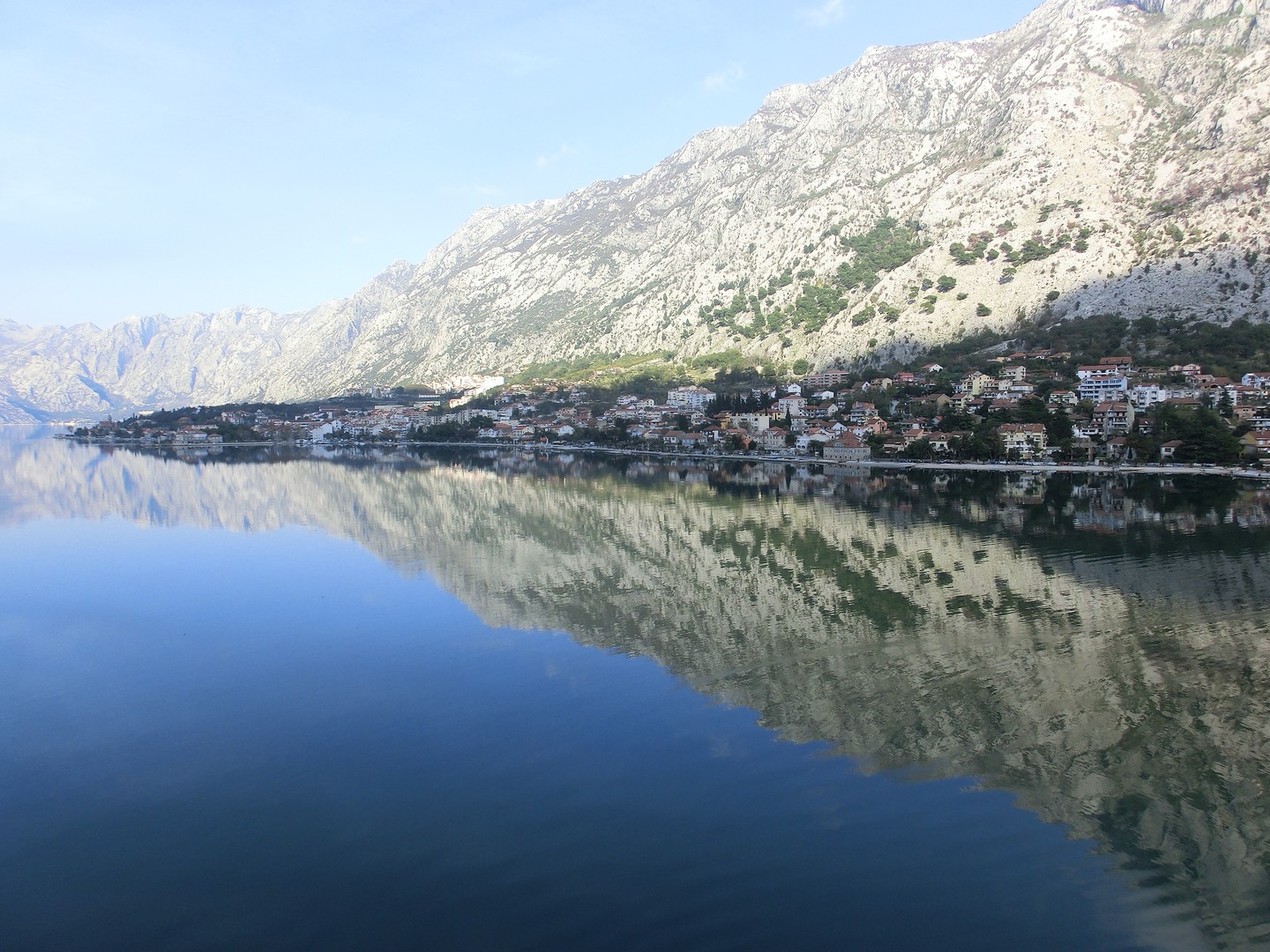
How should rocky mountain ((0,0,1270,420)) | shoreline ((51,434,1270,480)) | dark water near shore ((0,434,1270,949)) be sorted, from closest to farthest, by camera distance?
dark water near shore ((0,434,1270,949)), shoreline ((51,434,1270,480)), rocky mountain ((0,0,1270,420))

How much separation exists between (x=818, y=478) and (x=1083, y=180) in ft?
158

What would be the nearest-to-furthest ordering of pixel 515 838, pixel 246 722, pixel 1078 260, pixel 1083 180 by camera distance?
pixel 515 838 → pixel 246 722 → pixel 1078 260 → pixel 1083 180

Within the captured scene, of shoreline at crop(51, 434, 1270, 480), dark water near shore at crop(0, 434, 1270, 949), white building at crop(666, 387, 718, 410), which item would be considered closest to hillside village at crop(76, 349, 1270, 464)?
white building at crop(666, 387, 718, 410)

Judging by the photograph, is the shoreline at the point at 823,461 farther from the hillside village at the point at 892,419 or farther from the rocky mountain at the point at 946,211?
the rocky mountain at the point at 946,211

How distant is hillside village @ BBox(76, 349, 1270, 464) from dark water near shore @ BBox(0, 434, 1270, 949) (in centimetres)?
2236

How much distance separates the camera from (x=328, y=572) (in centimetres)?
2089

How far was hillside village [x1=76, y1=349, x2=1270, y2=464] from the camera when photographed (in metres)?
40.8

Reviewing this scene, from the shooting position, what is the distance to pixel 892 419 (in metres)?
53.2

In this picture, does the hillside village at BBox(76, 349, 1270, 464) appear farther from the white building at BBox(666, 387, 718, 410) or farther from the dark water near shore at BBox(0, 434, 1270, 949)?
the dark water near shore at BBox(0, 434, 1270, 949)

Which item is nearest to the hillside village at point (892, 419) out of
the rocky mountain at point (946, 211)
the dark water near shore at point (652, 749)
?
the rocky mountain at point (946, 211)

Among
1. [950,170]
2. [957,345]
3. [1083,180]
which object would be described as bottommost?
[957,345]

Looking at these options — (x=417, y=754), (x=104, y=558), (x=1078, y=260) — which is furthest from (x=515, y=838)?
(x=1078, y=260)

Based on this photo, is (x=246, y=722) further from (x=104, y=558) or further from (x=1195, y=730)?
(x=104, y=558)

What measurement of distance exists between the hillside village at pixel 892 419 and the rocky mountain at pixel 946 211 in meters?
9.88
